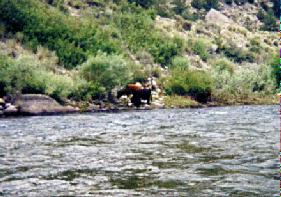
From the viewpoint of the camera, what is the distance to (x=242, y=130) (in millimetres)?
21484

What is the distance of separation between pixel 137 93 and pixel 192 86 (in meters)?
6.56

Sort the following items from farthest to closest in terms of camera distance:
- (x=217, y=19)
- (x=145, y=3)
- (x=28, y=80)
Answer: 1. (x=217, y=19)
2. (x=145, y=3)
3. (x=28, y=80)

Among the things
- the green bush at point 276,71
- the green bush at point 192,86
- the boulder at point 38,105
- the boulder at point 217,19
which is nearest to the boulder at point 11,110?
the boulder at point 38,105

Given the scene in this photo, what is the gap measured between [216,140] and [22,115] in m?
16.5

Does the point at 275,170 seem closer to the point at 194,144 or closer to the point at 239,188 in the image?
the point at 239,188

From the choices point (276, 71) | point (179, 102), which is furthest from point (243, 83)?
point (179, 102)

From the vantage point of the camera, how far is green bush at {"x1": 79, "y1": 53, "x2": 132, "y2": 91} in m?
39.5

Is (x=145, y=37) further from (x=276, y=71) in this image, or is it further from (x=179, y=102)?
(x=179, y=102)

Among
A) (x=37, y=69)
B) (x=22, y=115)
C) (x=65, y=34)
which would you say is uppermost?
(x=65, y=34)

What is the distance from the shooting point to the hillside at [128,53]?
37812 mm

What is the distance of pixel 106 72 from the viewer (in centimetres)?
3950

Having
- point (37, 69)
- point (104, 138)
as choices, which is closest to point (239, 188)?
point (104, 138)

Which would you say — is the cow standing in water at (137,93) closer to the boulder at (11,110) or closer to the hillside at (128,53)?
the hillside at (128,53)

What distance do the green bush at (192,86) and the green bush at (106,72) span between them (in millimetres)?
5203
